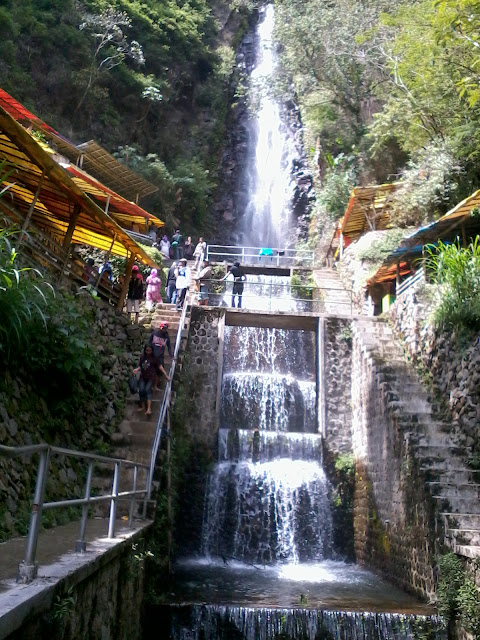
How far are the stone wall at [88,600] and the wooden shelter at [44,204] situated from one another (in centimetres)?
435

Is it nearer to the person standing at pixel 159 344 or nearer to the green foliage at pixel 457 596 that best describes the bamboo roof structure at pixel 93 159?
the person standing at pixel 159 344

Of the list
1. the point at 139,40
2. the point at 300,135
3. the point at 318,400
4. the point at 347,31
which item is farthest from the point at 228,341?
the point at 139,40

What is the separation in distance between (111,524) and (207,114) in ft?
97.6

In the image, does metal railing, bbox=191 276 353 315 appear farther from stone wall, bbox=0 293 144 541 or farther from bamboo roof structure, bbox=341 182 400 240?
stone wall, bbox=0 293 144 541

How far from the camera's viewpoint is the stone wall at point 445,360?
10.0 metres

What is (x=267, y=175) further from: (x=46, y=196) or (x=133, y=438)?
(x=133, y=438)

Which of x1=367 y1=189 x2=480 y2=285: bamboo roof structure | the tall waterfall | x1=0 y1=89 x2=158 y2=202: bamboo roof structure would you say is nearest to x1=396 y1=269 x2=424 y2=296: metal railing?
x1=367 y1=189 x2=480 y2=285: bamboo roof structure

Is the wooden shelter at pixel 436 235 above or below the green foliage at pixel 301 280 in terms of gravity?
below

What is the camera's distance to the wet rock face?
28.9 metres

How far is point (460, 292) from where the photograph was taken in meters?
11.1

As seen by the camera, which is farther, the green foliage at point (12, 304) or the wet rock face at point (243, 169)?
the wet rock face at point (243, 169)

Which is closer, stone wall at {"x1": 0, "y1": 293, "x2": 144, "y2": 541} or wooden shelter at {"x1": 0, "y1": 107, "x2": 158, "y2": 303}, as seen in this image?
stone wall at {"x1": 0, "y1": 293, "x2": 144, "y2": 541}

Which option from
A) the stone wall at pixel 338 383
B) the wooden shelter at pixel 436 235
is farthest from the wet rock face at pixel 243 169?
the stone wall at pixel 338 383

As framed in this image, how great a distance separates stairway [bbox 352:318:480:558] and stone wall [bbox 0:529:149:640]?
4.11 metres
